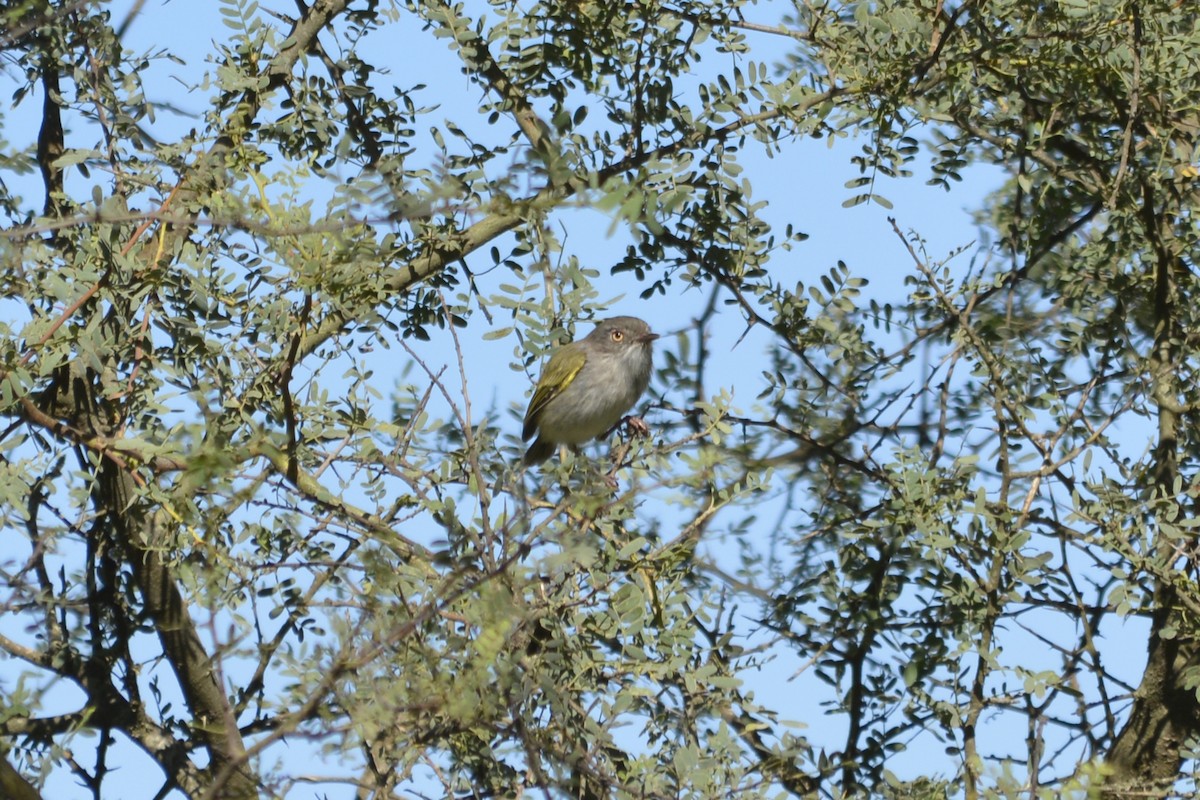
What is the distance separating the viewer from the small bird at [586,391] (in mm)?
6457

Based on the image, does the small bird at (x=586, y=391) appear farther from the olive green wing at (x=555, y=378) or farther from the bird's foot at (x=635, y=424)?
the bird's foot at (x=635, y=424)

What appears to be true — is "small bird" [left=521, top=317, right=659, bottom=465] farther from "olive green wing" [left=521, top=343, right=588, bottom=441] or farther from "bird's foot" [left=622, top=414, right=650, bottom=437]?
"bird's foot" [left=622, top=414, right=650, bottom=437]

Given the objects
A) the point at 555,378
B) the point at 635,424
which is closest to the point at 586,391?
the point at 555,378

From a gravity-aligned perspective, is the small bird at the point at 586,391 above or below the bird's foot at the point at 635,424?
above

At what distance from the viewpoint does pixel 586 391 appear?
653 centimetres

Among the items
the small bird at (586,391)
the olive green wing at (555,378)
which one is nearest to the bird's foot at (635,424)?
the small bird at (586,391)

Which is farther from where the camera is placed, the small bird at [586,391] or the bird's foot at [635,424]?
the small bird at [586,391]

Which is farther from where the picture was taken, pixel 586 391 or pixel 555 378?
pixel 586 391

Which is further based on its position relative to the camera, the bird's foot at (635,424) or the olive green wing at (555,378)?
the olive green wing at (555,378)

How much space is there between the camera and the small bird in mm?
6457

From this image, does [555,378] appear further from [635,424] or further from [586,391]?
[635,424]

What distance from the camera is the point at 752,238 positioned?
4.35m

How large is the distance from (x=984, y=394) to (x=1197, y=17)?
1.35 metres

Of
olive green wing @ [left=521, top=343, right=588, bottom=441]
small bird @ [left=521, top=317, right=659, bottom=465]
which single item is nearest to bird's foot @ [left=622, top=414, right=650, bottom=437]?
small bird @ [left=521, top=317, right=659, bottom=465]
